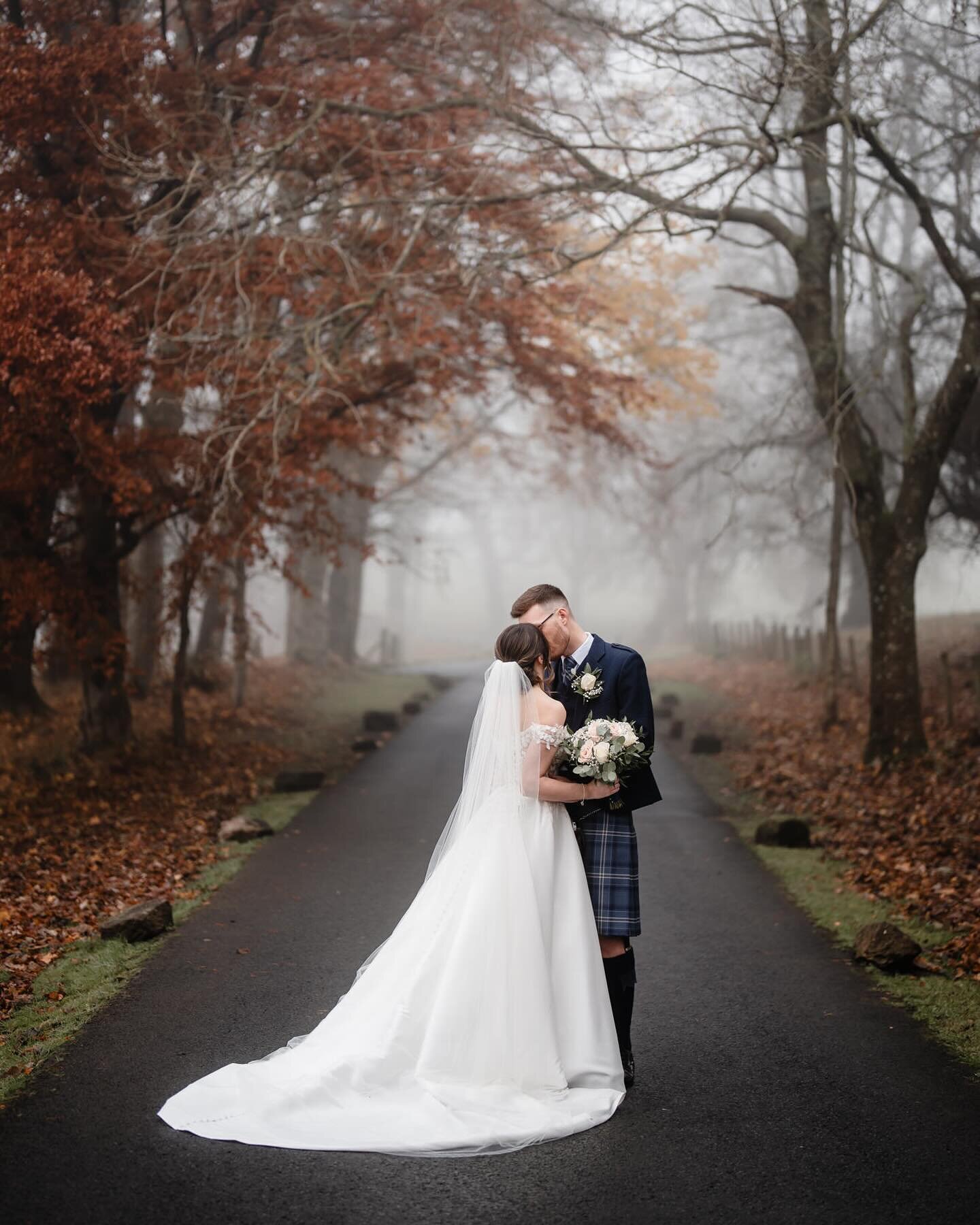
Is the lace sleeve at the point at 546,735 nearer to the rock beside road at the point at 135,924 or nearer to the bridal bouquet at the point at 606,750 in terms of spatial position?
the bridal bouquet at the point at 606,750

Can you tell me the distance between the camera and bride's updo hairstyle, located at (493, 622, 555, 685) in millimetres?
5555

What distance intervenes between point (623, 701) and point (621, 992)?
4.59 feet

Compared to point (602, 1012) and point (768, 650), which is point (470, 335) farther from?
point (768, 650)

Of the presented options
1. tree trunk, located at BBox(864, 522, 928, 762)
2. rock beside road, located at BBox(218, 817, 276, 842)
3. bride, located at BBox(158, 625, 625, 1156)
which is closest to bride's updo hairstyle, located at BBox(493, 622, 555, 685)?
bride, located at BBox(158, 625, 625, 1156)

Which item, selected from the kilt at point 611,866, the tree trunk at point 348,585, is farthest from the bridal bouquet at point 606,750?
the tree trunk at point 348,585

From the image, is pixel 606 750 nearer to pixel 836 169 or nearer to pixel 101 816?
pixel 101 816

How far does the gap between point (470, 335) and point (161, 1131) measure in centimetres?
1270

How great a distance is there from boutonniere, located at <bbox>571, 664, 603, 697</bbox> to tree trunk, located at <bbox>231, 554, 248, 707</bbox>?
12.8m

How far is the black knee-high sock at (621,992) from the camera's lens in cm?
557

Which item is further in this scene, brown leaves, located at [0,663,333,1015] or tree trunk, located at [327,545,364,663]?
tree trunk, located at [327,545,364,663]

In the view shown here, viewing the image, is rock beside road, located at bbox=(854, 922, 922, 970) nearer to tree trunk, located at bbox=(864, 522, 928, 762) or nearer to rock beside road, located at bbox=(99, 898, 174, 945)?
rock beside road, located at bbox=(99, 898, 174, 945)

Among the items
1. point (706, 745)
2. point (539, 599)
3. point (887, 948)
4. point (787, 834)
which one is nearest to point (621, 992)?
point (539, 599)

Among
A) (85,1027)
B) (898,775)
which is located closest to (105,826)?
(85,1027)

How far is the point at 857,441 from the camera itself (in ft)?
47.7
